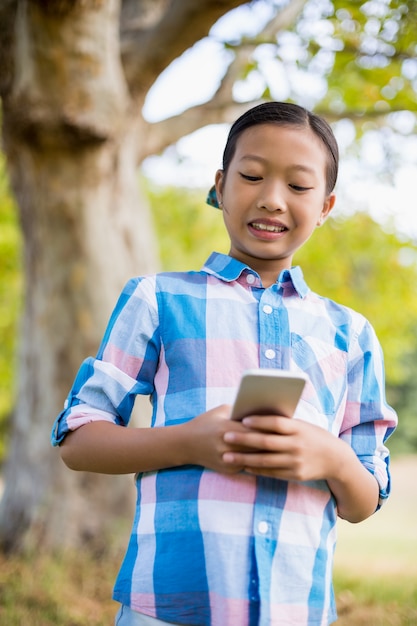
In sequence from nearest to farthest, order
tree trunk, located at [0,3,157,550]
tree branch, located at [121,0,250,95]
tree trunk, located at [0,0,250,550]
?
tree branch, located at [121,0,250,95] < tree trunk, located at [0,0,250,550] < tree trunk, located at [0,3,157,550]

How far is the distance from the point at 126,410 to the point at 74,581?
293 centimetres

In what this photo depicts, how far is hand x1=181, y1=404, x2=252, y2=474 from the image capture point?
135cm

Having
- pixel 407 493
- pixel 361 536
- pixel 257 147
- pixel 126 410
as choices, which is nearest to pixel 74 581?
pixel 126 410

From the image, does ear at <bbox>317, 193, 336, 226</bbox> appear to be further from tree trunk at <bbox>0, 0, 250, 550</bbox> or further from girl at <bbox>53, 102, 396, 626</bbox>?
tree trunk at <bbox>0, 0, 250, 550</bbox>

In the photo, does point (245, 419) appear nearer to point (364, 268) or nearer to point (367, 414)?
point (367, 414)

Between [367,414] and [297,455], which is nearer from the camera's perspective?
[297,455]

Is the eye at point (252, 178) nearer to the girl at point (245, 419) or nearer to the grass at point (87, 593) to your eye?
the girl at point (245, 419)

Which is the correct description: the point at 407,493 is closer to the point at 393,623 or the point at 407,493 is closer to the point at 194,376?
the point at 393,623

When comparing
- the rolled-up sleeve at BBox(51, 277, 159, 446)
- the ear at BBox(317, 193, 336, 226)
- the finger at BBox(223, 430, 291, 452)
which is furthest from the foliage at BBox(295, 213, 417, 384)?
the finger at BBox(223, 430, 291, 452)

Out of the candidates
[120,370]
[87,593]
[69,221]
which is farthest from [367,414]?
[69,221]

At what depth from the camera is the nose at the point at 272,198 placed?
1.61 meters

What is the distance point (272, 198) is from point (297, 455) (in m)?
0.56

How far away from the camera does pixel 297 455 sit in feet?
4.44

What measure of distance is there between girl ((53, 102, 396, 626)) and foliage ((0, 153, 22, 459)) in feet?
26.2
